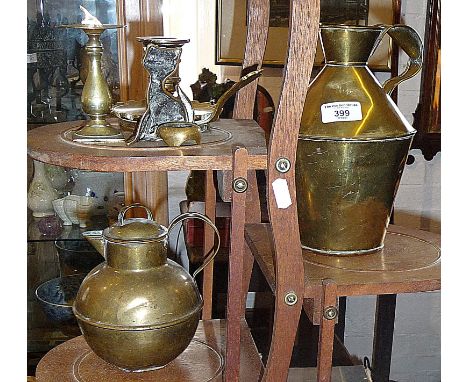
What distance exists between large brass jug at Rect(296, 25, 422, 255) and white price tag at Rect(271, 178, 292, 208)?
0.12m

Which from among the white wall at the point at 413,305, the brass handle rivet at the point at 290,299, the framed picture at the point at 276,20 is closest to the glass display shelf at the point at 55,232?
the framed picture at the point at 276,20


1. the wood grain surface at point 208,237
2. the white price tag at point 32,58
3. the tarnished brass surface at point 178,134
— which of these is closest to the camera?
the tarnished brass surface at point 178,134

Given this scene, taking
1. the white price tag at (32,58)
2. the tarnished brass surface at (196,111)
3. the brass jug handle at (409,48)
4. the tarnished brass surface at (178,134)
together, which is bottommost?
the tarnished brass surface at (178,134)

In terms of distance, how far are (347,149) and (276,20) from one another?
4.30 ft

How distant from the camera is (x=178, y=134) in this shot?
102 cm

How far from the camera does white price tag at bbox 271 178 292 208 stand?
952 millimetres

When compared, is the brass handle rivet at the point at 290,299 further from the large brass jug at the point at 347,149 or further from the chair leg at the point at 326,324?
the large brass jug at the point at 347,149

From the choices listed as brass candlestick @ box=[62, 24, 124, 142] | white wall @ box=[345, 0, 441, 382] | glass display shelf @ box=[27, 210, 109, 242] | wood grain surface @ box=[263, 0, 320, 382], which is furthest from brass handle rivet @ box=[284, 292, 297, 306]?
white wall @ box=[345, 0, 441, 382]

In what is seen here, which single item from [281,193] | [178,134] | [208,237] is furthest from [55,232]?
[281,193]

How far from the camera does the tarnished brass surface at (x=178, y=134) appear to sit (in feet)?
3.35

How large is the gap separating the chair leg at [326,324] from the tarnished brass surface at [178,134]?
0.87ft

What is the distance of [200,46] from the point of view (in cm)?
231
